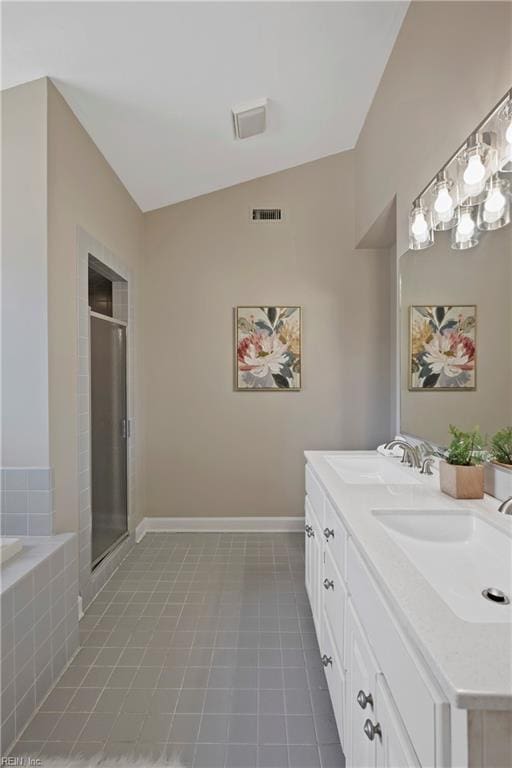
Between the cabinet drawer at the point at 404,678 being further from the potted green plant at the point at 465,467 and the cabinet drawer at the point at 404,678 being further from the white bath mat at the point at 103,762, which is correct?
the white bath mat at the point at 103,762

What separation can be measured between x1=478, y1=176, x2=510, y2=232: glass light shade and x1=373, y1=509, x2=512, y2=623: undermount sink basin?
97 centimetres

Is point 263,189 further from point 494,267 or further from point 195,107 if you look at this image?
point 494,267

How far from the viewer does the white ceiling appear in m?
1.77

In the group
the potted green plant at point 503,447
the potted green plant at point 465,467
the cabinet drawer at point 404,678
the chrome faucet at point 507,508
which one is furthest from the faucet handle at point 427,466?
the cabinet drawer at point 404,678

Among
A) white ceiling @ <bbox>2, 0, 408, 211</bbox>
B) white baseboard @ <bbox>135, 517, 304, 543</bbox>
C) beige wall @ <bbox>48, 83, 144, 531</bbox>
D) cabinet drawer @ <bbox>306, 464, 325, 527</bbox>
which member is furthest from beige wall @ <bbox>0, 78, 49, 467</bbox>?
white baseboard @ <bbox>135, 517, 304, 543</bbox>

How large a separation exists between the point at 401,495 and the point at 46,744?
5.18ft

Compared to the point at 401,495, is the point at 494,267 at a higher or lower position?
higher

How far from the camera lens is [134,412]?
326 cm

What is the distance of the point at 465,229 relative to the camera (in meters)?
1.62

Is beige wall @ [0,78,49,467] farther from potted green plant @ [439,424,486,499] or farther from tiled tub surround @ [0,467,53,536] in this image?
potted green plant @ [439,424,486,499]

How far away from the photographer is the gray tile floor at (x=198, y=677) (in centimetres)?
150

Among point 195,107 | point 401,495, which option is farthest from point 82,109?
point 401,495

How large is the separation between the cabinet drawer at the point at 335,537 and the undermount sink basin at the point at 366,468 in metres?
0.36

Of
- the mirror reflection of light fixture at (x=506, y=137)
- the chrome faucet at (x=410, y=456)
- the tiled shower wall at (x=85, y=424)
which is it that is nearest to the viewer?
the mirror reflection of light fixture at (x=506, y=137)
